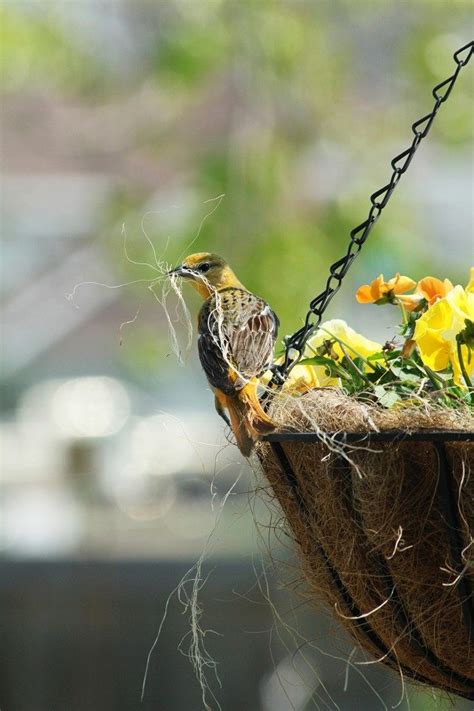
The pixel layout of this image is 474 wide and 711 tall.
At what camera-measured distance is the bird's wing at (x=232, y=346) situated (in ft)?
5.39

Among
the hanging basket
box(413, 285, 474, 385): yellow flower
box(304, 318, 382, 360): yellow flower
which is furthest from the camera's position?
box(304, 318, 382, 360): yellow flower

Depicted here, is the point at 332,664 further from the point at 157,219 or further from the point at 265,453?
the point at 265,453

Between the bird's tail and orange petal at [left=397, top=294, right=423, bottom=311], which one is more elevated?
orange petal at [left=397, top=294, right=423, bottom=311]

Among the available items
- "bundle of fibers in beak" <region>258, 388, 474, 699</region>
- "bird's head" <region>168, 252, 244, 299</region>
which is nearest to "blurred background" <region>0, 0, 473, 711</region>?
"bird's head" <region>168, 252, 244, 299</region>

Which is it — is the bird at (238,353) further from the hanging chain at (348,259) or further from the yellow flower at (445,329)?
the yellow flower at (445,329)

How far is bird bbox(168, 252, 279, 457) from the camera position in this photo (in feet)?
4.96

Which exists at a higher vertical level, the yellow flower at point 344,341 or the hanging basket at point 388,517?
the yellow flower at point 344,341

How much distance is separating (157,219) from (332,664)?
2.07 metres

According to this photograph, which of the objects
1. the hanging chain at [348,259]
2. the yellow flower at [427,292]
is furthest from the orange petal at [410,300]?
the hanging chain at [348,259]

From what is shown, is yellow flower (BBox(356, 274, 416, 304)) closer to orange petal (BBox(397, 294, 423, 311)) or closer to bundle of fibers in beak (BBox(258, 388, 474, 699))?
orange petal (BBox(397, 294, 423, 311))

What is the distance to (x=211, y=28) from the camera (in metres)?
4.92

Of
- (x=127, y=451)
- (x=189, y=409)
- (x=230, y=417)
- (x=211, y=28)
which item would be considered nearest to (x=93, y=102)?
(x=211, y=28)

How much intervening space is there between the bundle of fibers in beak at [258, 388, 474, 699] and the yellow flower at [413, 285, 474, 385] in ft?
0.43

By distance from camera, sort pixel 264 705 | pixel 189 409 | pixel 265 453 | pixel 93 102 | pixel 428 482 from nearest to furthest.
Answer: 1. pixel 428 482
2. pixel 265 453
3. pixel 264 705
4. pixel 93 102
5. pixel 189 409
